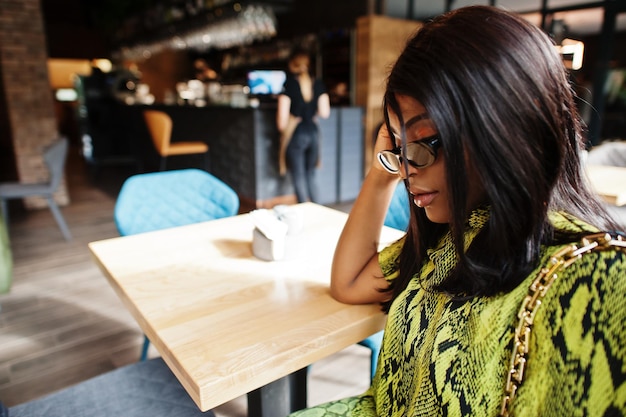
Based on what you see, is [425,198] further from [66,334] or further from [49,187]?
[49,187]

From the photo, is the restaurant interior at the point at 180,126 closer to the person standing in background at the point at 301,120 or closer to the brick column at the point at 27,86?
the brick column at the point at 27,86

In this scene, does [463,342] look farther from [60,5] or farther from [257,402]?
[60,5]

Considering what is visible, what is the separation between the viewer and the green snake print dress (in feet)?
1.86

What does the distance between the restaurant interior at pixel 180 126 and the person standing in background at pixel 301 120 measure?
515 mm

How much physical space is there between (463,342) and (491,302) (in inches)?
3.2

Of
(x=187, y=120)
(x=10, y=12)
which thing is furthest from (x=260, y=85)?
(x=10, y=12)

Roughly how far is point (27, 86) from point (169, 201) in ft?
14.5

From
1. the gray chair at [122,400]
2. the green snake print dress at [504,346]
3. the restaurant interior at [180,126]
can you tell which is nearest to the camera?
the green snake print dress at [504,346]

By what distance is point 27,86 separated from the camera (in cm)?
517

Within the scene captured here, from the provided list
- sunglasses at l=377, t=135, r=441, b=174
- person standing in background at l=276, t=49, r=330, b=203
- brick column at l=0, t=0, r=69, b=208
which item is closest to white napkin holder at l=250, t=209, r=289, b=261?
sunglasses at l=377, t=135, r=441, b=174

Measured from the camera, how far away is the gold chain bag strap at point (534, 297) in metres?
0.62

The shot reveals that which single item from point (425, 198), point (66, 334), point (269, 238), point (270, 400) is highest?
point (425, 198)

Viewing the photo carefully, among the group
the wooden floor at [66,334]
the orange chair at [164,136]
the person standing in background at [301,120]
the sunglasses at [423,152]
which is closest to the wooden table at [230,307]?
the sunglasses at [423,152]

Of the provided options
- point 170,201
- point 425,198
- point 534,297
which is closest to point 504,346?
point 534,297
